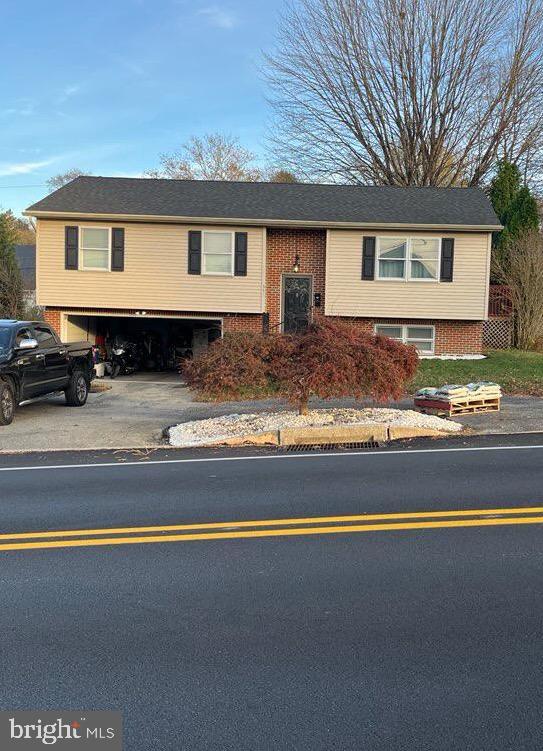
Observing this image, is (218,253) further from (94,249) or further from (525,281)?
(525,281)

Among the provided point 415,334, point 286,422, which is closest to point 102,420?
point 286,422

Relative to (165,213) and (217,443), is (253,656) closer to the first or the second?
(217,443)

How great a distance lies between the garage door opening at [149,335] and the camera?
23703 mm

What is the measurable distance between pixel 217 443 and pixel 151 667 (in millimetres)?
7045

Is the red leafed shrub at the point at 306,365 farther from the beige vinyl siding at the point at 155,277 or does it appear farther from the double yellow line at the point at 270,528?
the beige vinyl siding at the point at 155,277

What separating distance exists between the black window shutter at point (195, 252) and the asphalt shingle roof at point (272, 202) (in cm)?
63

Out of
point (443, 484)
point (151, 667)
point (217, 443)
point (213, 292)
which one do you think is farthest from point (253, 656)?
point (213, 292)

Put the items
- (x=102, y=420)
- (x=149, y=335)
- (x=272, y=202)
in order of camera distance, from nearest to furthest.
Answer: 1. (x=102, y=420)
2. (x=272, y=202)
3. (x=149, y=335)

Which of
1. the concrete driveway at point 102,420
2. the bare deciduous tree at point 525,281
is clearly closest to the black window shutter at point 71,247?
the concrete driveway at point 102,420

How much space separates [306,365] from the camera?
36.9ft

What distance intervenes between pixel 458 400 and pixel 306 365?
3248mm

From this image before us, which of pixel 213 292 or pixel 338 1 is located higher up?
pixel 338 1

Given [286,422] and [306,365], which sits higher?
[306,365]

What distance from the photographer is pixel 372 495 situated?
7.48 m
